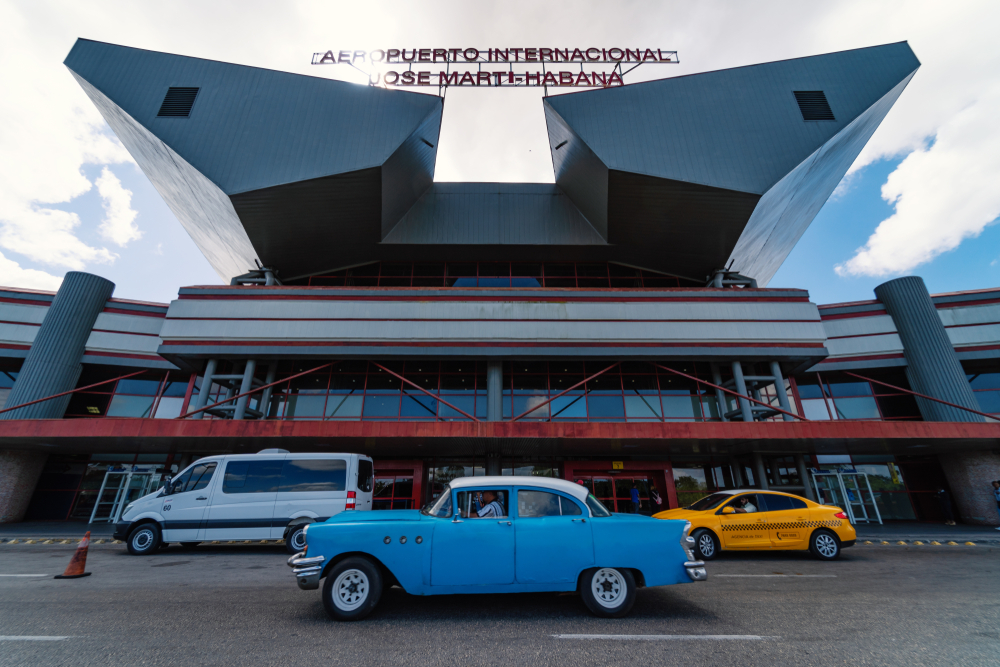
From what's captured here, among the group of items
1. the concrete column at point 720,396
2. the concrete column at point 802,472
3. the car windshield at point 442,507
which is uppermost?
the concrete column at point 720,396

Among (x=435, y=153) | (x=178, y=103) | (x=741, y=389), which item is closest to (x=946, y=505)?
(x=741, y=389)

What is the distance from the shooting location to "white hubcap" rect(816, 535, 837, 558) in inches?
408

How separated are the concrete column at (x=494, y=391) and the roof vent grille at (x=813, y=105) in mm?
20463

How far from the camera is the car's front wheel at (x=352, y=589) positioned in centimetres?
544

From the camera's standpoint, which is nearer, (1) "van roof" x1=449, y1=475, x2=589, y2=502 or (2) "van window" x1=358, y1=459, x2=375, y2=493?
(1) "van roof" x1=449, y1=475, x2=589, y2=502

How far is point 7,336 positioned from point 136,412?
7.39 meters

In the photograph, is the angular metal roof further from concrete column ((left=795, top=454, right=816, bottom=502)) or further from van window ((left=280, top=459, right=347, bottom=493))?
van window ((left=280, top=459, right=347, bottom=493))

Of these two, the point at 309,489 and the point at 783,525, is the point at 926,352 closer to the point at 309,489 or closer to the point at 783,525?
the point at 783,525

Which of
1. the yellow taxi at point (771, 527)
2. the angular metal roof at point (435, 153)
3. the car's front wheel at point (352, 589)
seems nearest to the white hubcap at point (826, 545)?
the yellow taxi at point (771, 527)

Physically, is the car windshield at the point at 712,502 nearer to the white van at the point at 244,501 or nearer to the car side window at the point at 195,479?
the white van at the point at 244,501

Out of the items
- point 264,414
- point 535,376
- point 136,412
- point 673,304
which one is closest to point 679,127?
point 673,304

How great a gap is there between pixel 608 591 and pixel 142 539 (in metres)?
12.5

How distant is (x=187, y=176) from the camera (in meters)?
21.6

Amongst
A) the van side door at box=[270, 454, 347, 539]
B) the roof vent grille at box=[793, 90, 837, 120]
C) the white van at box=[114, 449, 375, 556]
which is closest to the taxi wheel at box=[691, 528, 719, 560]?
the white van at box=[114, 449, 375, 556]
